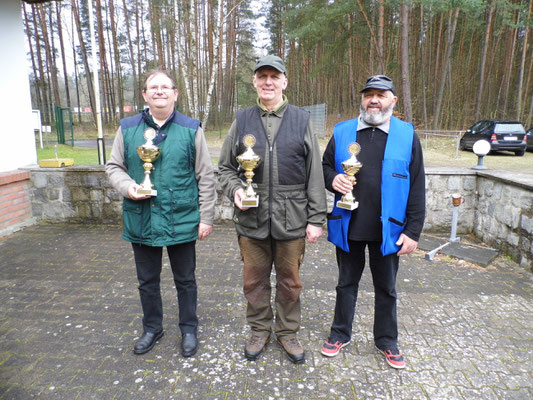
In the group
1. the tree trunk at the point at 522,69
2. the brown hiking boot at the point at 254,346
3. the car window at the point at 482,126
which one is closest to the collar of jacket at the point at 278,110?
the brown hiking boot at the point at 254,346

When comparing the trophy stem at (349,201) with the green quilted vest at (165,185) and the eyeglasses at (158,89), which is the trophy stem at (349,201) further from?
the eyeglasses at (158,89)

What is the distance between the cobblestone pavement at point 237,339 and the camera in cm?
246

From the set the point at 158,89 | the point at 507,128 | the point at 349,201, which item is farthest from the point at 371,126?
the point at 507,128

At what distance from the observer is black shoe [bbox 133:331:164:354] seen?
279cm

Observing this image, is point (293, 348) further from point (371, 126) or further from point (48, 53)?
point (48, 53)

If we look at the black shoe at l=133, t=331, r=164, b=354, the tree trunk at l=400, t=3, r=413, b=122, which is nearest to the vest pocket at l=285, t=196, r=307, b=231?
the black shoe at l=133, t=331, r=164, b=354

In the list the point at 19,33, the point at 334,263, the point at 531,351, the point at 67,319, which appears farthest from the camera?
the point at 19,33

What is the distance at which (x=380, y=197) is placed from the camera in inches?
101

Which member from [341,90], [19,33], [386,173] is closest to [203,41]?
[341,90]

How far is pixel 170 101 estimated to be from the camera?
263 centimetres

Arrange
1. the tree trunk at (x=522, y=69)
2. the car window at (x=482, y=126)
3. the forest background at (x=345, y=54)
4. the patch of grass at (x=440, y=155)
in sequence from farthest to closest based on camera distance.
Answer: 1. the forest background at (x=345, y=54)
2. the tree trunk at (x=522, y=69)
3. the car window at (x=482, y=126)
4. the patch of grass at (x=440, y=155)

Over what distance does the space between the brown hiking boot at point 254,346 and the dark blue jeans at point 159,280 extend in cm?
47

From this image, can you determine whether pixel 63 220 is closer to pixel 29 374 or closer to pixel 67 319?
pixel 67 319

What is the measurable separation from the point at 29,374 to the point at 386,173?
2.81 m
